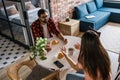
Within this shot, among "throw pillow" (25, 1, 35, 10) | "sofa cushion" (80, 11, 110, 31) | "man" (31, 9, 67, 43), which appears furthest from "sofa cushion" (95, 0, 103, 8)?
"man" (31, 9, 67, 43)

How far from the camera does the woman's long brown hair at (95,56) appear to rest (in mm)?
1269

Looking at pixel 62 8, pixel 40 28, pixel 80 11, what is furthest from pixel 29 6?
pixel 40 28

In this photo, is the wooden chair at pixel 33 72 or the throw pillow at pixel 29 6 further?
the throw pillow at pixel 29 6

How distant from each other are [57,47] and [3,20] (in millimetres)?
2417

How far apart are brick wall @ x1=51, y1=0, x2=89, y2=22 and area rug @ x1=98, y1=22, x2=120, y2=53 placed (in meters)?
1.10

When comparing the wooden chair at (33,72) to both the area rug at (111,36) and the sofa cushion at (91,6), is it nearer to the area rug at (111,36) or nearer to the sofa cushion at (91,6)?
the area rug at (111,36)

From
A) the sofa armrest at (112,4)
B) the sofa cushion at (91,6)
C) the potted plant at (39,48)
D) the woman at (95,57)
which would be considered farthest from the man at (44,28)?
the sofa armrest at (112,4)

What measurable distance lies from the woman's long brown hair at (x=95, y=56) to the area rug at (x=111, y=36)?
2.13m

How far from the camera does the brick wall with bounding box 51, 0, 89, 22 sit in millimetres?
3794

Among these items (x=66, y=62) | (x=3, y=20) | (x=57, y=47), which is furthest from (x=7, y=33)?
(x=66, y=62)

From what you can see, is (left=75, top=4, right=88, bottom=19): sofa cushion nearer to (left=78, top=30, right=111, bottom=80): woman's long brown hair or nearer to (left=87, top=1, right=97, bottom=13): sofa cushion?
(left=87, top=1, right=97, bottom=13): sofa cushion

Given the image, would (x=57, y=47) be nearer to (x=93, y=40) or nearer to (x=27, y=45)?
(x=93, y=40)

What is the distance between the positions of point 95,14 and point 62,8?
3.93 ft

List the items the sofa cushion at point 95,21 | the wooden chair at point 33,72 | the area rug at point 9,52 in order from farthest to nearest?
the sofa cushion at point 95,21
the area rug at point 9,52
the wooden chair at point 33,72
